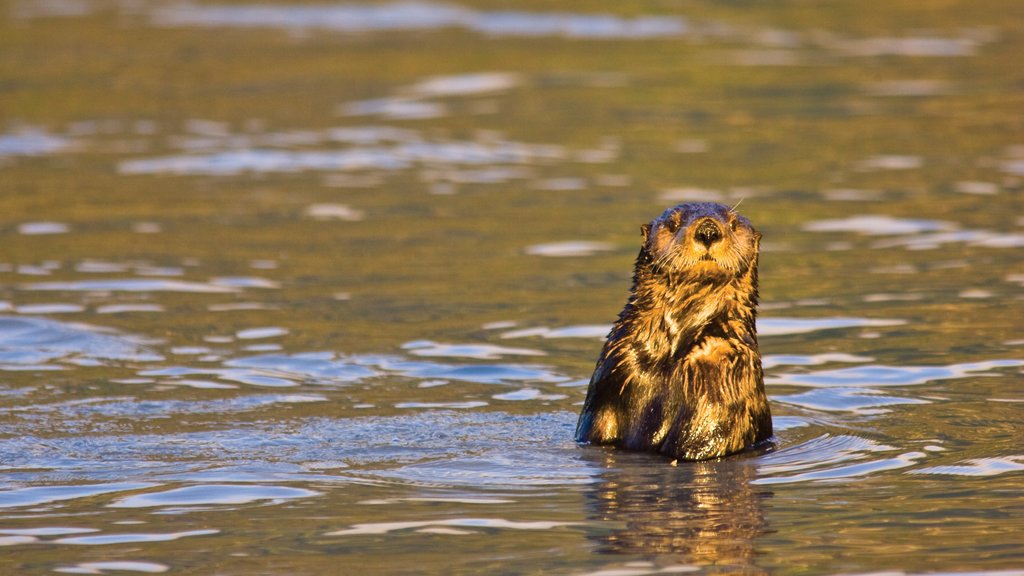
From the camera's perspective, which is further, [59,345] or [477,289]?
[477,289]

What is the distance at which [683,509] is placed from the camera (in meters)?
5.88

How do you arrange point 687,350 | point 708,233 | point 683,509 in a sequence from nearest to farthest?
point 683,509 → point 708,233 → point 687,350

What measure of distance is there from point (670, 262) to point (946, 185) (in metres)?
6.94

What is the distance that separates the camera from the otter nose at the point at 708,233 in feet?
21.1

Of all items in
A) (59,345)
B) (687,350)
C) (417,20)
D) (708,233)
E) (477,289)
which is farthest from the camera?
(417,20)

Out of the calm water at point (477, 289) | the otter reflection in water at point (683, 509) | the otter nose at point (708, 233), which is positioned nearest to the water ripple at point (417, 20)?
the calm water at point (477, 289)

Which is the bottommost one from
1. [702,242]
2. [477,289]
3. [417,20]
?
[477,289]

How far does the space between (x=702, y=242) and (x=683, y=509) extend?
1.10 m

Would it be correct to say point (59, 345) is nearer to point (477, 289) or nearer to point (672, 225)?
point (477, 289)

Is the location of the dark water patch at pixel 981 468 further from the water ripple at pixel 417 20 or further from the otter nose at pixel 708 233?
the water ripple at pixel 417 20

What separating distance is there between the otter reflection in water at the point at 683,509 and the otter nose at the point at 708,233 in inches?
33.5

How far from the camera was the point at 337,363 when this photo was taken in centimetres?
854

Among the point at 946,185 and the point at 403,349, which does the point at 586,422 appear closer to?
the point at 403,349

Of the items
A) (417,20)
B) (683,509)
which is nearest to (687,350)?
(683,509)
